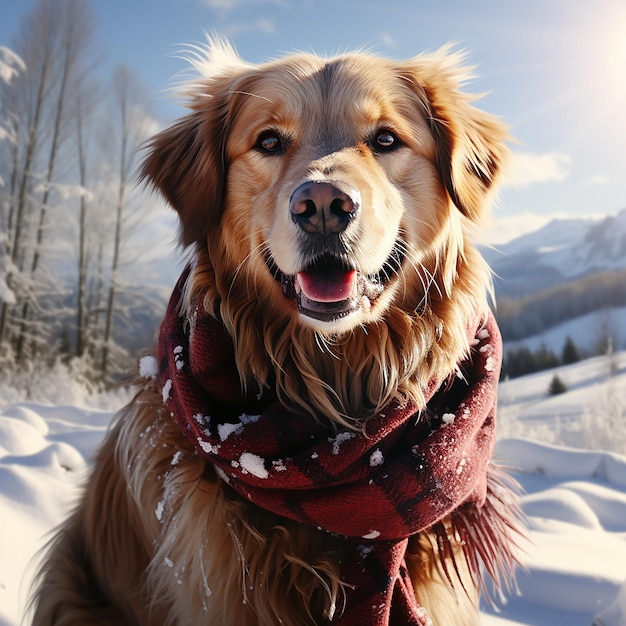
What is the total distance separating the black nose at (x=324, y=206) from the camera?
159cm

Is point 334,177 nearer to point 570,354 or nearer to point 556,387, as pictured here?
point 556,387

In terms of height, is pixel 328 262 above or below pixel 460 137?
below

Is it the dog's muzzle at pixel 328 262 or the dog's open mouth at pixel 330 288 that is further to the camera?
the dog's open mouth at pixel 330 288

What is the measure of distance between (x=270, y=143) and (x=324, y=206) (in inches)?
19.2

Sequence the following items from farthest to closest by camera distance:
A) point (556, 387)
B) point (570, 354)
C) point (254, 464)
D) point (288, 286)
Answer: point (570, 354) < point (556, 387) < point (288, 286) < point (254, 464)

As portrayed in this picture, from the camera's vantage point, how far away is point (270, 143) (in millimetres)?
1984

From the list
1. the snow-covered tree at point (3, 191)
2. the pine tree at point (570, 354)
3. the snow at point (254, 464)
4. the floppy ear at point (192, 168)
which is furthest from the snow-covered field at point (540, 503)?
the pine tree at point (570, 354)

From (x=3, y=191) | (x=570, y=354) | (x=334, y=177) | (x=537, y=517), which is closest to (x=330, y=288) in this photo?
(x=334, y=177)

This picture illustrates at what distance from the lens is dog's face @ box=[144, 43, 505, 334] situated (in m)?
1.74

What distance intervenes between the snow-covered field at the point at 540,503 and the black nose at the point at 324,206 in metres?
1.86

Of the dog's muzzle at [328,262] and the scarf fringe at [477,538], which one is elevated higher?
the dog's muzzle at [328,262]

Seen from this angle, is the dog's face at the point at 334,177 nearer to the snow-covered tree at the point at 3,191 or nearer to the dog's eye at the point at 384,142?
the dog's eye at the point at 384,142

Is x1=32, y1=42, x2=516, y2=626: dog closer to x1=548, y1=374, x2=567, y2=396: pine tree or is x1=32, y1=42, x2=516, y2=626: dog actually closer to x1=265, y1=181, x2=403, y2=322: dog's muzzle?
x1=265, y1=181, x2=403, y2=322: dog's muzzle

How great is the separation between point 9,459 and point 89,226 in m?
12.6
